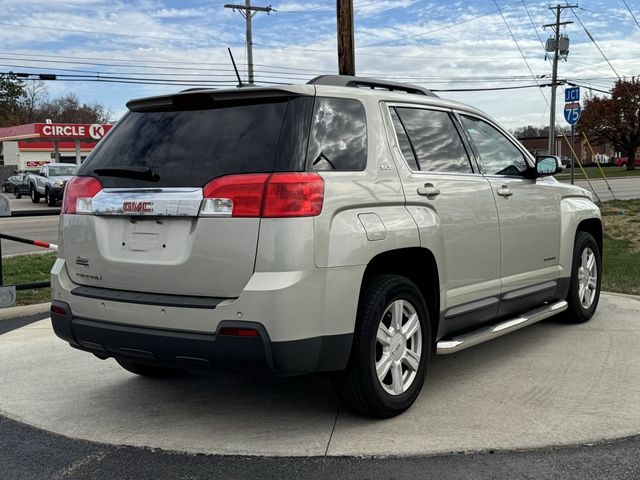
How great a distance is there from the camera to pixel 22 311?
23.9 feet

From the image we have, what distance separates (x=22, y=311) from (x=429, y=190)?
5.10 meters

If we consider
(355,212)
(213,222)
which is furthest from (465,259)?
(213,222)

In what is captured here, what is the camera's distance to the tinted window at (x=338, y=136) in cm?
361

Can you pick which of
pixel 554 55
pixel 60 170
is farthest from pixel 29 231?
pixel 554 55

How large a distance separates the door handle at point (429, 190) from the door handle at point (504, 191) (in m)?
0.85

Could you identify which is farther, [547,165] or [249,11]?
[249,11]

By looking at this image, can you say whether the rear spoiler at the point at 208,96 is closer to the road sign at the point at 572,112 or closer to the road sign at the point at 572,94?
the road sign at the point at 572,112

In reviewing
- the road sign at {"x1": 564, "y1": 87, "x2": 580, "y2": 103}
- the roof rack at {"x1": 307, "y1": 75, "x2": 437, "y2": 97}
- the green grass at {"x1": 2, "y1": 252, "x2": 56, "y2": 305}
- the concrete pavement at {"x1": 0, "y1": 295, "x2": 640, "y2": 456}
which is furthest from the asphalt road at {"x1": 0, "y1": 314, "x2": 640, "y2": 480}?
the road sign at {"x1": 564, "y1": 87, "x2": 580, "y2": 103}

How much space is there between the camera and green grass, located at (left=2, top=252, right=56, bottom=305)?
8102 millimetres

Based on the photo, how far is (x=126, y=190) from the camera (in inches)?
148

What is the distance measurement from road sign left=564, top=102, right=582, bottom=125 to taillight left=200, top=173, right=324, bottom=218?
1803cm

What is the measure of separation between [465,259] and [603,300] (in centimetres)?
362

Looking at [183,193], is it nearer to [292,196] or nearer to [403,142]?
[292,196]

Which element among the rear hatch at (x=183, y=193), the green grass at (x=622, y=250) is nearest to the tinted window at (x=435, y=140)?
the rear hatch at (x=183, y=193)
